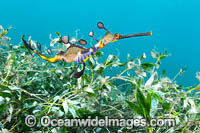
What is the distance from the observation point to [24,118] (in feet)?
2.55

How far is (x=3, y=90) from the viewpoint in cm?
69

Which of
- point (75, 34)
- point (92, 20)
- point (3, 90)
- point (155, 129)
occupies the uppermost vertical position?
point (92, 20)

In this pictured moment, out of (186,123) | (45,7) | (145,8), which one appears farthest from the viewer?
(145,8)

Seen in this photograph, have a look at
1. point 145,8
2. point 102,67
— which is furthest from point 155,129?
point 145,8

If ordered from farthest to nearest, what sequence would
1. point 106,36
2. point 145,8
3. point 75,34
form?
1. point 145,8
2. point 75,34
3. point 106,36

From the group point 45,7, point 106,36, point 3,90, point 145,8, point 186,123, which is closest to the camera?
point 106,36

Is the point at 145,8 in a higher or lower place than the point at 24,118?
higher

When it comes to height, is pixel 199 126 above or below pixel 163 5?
below

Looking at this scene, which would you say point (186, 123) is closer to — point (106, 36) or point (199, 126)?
point (199, 126)

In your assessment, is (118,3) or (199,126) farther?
(118,3)

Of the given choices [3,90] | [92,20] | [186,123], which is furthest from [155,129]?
[92,20]

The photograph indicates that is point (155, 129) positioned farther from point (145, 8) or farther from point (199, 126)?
point (145, 8)

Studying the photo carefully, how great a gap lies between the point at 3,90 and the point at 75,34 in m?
0.57

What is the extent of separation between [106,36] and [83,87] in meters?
0.29
